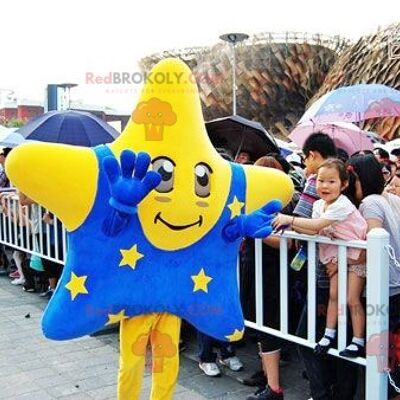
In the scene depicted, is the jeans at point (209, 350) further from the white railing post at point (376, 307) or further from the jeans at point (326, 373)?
the white railing post at point (376, 307)

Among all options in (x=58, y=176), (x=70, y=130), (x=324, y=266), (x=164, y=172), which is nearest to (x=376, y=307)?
(x=324, y=266)

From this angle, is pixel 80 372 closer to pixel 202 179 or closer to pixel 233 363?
pixel 233 363

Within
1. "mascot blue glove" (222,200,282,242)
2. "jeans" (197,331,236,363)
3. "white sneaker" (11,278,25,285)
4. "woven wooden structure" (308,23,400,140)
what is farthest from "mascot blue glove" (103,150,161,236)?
"woven wooden structure" (308,23,400,140)

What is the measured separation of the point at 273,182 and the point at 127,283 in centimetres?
92

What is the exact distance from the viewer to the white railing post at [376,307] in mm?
2494

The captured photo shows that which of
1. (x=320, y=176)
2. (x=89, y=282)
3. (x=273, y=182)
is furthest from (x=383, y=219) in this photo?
(x=89, y=282)

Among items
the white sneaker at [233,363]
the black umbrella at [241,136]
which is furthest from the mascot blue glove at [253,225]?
the black umbrella at [241,136]

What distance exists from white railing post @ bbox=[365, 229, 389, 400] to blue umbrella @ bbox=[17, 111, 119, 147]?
8.40ft

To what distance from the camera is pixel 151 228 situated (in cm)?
251

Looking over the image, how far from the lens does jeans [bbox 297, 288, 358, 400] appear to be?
9.48ft

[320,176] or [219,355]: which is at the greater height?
[320,176]

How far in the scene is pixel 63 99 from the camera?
1145 centimetres

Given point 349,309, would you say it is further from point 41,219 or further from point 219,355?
point 41,219

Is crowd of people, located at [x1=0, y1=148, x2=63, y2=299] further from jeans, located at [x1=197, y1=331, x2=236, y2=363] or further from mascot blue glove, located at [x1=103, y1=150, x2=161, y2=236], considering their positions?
mascot blue glove, located at [x1=103, y1=150, x2=161, y2=236]
